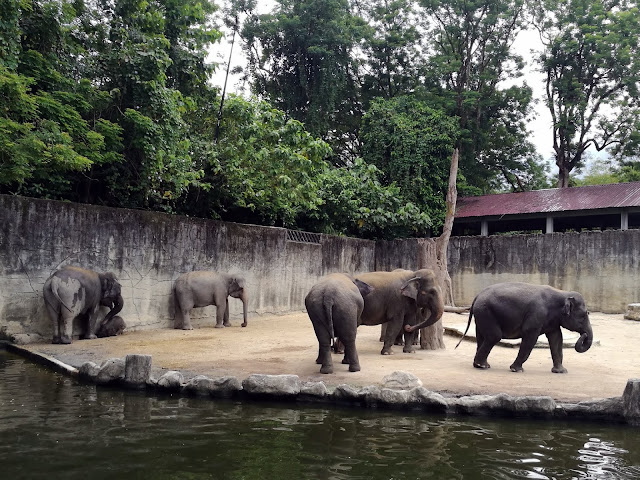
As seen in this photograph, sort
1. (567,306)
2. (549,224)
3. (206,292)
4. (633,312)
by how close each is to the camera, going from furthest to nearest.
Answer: (549,224)
(633,312)
(206,292)
(567,306)

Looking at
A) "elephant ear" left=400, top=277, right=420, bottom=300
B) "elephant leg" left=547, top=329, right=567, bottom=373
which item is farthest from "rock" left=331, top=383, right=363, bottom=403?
"elephant leg" left=547, top=329, right=567, bottom=373

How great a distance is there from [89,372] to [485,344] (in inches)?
182

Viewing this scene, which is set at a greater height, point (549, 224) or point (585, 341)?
point (549, 224)

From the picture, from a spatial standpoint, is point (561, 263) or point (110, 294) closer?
point (110, 294)

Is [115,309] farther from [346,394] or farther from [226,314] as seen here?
[346,394]

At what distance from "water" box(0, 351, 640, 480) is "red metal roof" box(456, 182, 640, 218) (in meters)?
15.1

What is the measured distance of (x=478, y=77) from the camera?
24.3 m

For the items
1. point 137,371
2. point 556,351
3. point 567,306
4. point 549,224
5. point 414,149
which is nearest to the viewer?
point 137,371

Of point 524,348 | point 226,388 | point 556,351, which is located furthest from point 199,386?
point 556,351

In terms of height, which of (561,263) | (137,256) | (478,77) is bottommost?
(137,256)

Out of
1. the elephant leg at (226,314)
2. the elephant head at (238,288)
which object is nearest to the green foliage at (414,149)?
the elephant head at (238,288)

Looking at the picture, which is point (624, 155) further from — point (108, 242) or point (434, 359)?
point (108, 242)

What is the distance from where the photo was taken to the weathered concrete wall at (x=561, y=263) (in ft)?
50.0

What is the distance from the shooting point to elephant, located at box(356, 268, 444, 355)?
25.4 ft
